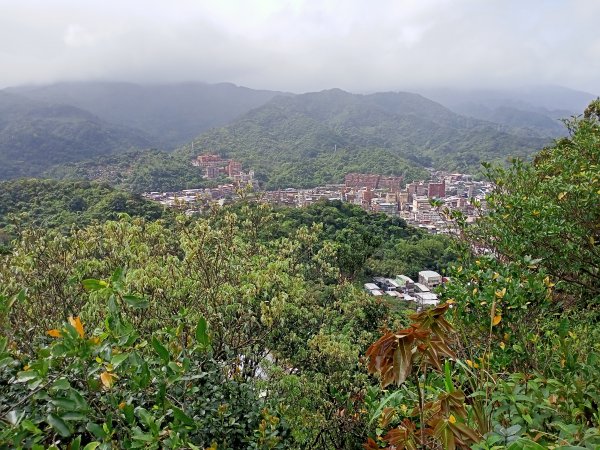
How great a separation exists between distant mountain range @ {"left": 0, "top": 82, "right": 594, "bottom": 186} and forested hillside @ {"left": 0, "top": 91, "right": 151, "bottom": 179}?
202mm

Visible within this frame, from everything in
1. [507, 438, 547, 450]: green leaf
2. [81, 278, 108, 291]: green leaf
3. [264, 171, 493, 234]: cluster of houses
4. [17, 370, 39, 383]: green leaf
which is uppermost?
[81, 278, 108, 291]: green leaf

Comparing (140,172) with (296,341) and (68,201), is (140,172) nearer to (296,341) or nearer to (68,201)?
(68,201)

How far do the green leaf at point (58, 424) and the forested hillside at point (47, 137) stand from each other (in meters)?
61.7

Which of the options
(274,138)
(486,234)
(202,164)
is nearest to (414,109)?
(274,138)

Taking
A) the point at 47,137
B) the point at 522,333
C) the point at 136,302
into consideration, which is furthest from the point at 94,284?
the point at 47,137

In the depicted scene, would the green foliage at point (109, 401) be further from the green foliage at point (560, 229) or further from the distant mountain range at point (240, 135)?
the distant mountain range at point (240, 135)

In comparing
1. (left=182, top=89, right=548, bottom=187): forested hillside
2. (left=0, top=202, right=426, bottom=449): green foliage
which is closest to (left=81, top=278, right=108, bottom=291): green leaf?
(left=0, top=202, right=426, bottom=449): green foliage

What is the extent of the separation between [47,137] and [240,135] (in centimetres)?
3267

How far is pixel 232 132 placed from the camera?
81.9 metres

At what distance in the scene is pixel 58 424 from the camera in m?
1.08

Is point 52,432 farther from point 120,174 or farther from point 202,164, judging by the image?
point 202,164

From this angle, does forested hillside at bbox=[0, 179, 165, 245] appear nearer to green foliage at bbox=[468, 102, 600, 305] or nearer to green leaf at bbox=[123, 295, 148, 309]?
green foliage at bbox=[468, 102, 600, 305]

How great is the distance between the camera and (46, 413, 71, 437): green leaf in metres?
1.08

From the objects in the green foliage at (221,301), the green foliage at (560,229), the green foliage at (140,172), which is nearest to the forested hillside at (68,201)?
the green foliage at (221,301)
